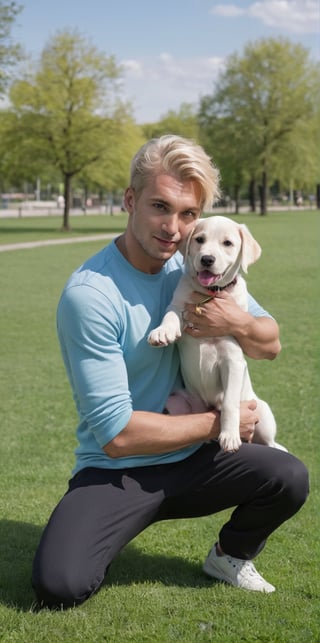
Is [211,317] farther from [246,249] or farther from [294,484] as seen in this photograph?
[294,484]

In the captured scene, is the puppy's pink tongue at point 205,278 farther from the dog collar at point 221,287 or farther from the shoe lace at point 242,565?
the shoe lace at point 242,565

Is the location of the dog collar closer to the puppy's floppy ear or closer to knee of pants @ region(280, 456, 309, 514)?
the puppy's floppy ear

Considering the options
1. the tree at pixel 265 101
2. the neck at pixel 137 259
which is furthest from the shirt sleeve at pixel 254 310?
the tree at pixel 265 101

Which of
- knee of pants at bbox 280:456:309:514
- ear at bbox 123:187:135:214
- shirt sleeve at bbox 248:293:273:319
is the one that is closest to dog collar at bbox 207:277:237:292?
shirt sleeve at bbox 248:293:273:319

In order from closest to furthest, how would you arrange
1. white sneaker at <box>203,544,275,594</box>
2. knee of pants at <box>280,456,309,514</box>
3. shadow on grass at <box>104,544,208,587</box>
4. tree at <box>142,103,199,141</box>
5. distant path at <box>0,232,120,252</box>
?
knee of pants at <box>280,456,309,514</box>
white sneaker at <box>203,544,275,594</box>
shadow on grass at <box>104,544,208,587</box>
distant path at <box>0,232,120,252</box>
tree at <box>142,103,199,141</box>

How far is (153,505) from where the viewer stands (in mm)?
4211

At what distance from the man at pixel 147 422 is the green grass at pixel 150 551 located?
183mm

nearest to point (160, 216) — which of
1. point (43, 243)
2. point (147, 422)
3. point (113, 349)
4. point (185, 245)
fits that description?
point (185, 245)

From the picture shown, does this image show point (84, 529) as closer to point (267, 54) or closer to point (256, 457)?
point (256, 457)

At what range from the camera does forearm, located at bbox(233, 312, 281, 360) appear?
168 inches

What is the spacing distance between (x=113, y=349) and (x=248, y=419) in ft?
2.66

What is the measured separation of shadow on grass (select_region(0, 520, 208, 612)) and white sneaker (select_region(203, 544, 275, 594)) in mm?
112

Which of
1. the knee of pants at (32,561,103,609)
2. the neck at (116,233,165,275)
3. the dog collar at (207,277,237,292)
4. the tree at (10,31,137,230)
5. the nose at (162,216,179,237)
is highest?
the tree at (10,31,137,230)

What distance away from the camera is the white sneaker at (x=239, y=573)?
4.36 m
